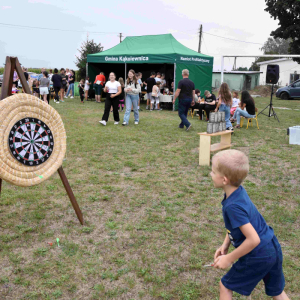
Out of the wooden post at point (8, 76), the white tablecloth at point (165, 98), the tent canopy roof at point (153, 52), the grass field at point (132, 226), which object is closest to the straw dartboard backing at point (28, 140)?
the wooden post at point (8, 76)

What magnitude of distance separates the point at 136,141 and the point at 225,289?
6358 mm

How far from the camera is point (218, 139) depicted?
8664 mm

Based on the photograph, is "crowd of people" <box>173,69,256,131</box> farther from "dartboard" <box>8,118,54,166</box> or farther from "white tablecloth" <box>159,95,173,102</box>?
"dartboard" <box>8,118,54,166</box>

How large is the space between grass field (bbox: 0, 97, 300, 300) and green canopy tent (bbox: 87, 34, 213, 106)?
902cm

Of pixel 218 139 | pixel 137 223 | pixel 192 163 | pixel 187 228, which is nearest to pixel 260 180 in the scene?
pixel 192 163

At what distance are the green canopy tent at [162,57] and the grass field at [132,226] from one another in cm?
902

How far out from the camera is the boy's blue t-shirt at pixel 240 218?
5.69 feet

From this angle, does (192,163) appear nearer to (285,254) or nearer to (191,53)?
(285,254)

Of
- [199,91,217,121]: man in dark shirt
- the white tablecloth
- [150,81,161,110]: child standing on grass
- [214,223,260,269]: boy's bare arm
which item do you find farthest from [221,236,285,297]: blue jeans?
the white tablecloth

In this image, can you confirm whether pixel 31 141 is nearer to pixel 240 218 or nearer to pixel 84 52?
pixel 240 218

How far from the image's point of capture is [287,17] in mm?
25531

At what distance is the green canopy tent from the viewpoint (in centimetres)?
1511

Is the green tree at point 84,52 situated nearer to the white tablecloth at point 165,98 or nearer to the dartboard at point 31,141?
the white tablecloth at point 165,98

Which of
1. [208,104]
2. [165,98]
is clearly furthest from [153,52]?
[208,104]
